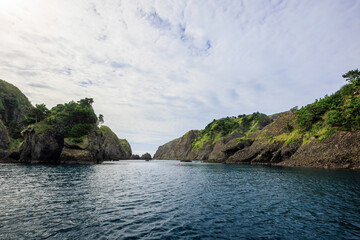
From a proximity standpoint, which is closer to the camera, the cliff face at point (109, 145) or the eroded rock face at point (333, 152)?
the eroded rock face at point (333, 152)

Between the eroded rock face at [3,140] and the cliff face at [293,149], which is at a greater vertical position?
the eroded rock face at [3,140]

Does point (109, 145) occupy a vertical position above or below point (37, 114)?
below

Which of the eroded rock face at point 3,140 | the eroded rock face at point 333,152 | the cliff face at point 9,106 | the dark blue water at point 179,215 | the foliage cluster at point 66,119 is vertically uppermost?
the cliff face at point 9,106

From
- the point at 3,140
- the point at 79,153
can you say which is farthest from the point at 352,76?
the point at 3,140

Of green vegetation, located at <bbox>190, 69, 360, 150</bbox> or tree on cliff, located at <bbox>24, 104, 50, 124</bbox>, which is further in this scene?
tree on cliff, located at <bbox>24, 104, 50, 124</bbox>

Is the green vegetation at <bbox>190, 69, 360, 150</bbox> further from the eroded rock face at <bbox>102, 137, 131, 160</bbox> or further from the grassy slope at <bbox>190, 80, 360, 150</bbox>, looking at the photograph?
the eroded rock face at <bbox>102, 137, 131, 160</bbox>

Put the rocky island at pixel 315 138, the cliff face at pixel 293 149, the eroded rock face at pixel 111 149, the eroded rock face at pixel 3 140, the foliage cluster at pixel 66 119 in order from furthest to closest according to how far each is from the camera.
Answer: the eroded rock face at pixel 111 149 → the eroded rock face at pixel 3 140 → the foliage cluster at pixel 66 119 → the rocky island at pixel 315 138 → the cliff face at pixel 293 149

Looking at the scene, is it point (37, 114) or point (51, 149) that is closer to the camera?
point (51, 149)

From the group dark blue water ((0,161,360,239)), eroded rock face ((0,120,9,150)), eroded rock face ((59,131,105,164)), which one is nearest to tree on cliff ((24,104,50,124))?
eroded rock face ((0,120,9,150))

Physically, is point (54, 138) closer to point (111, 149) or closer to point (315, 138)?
point (111, 149)

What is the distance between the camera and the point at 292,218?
13.7 meters

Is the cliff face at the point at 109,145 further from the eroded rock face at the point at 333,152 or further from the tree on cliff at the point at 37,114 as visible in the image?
the eroded rock face at the point at 333,152

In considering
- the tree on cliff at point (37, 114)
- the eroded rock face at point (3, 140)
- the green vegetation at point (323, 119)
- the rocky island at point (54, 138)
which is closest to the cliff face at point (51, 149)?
the rocky island at point (54, 138)

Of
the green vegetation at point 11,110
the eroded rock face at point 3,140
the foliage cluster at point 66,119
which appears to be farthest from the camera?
the green vegetation at point 11,110
